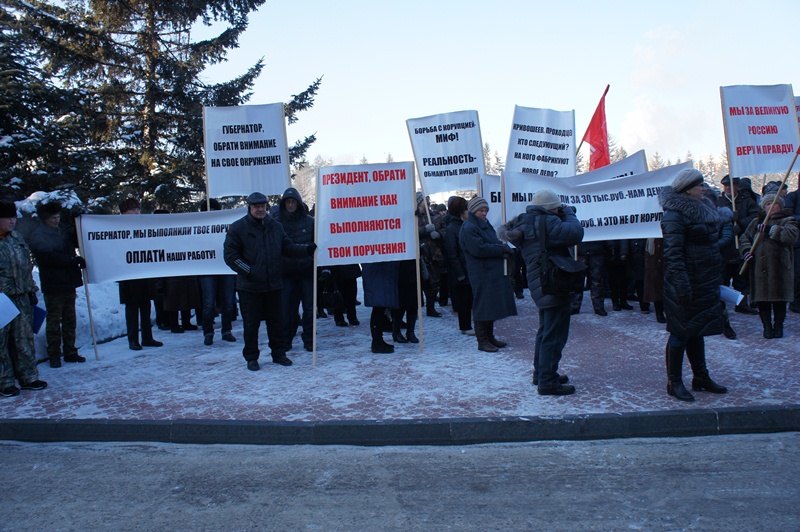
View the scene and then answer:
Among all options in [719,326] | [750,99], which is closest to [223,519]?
[719,326]

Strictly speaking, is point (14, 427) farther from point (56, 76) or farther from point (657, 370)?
point (56, 76)

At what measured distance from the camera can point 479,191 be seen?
991 centimetres

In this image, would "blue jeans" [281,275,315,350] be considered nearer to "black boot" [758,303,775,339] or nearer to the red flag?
"black boot" [758,303,775,339]

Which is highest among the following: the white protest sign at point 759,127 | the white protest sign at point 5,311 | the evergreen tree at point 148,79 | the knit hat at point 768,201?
the evergreen tree at point 148,79

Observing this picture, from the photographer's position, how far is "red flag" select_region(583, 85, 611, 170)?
38.3 feet

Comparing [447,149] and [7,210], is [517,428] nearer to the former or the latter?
[7,210]

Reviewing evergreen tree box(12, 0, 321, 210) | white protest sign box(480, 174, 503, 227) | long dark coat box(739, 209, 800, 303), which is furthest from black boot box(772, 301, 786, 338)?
evergreen tree box(12, 0, 321, 210)

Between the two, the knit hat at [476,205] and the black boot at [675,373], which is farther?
the knit hat at [476,205]

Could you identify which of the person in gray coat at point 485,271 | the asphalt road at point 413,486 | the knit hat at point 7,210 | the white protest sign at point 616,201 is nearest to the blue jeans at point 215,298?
the knit hat at point 7,210

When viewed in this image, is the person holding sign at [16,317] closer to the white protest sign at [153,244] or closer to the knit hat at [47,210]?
the knit hat at [47,210]

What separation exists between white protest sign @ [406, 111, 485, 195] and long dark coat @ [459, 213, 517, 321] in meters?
2.61

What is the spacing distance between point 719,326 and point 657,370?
1.27 metres

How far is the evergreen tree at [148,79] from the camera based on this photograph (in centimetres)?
1647

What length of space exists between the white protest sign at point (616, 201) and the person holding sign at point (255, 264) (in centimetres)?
320
